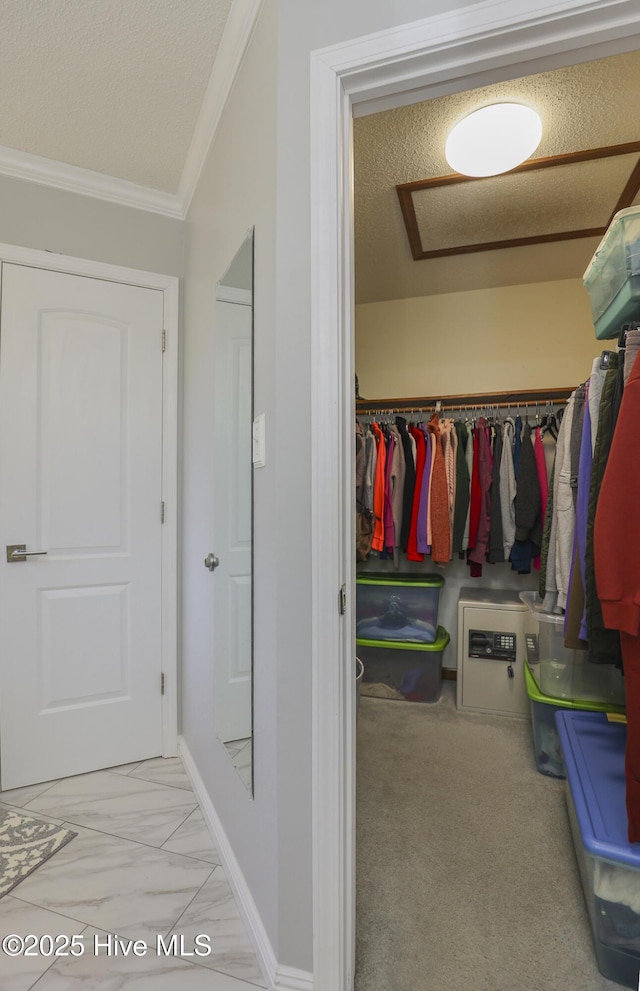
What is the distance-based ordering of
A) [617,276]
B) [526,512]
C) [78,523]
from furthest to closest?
[526,512] → [78,523] → [617,276]

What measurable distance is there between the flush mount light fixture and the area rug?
2.85 m

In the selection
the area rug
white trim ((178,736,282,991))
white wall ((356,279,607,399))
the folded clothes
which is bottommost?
the area rug

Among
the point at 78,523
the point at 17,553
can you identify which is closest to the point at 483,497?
the point at 78,523

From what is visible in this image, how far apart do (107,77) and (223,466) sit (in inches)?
52.4

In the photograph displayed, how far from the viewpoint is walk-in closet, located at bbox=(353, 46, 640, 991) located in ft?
4.18

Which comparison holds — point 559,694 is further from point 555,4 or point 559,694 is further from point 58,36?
point 58,36

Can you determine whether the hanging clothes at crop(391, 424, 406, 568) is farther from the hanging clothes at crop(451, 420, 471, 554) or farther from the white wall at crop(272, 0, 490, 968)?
the white wall at crop(272, 0, 490, 968)

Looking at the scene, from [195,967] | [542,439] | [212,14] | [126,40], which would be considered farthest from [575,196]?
[195,967]

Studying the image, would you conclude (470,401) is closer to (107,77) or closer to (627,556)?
(627,556)

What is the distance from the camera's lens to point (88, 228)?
220 centimetres

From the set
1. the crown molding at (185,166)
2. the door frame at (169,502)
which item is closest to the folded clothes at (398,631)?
the door frame at (169,502)

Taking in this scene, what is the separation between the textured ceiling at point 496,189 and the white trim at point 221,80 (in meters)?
0.47

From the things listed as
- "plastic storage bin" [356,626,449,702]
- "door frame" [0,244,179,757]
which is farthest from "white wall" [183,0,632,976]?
"plastic storage bin" [356,626,449,702]

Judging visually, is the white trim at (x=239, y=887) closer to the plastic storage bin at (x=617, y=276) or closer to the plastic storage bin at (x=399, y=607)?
the plastic storage bin at (x=399, y=607)
